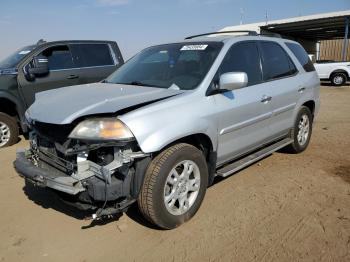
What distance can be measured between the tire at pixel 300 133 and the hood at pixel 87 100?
2534mm

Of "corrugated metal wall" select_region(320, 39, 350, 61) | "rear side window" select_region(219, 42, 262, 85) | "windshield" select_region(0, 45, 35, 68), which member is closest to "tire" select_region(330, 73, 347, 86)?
"rear side window" select_region(219, 42, 262, 85)

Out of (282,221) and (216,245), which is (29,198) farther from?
(282,221)

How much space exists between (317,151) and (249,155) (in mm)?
1989

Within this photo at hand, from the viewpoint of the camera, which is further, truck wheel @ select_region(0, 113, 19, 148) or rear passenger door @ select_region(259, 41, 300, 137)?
truck wheel @ select_region(0, 113, 19, 148)

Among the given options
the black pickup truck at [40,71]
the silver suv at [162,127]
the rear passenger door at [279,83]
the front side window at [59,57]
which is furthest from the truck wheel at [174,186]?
the front side window at [59,57]

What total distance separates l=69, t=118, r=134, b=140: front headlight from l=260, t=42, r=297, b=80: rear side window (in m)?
2.35

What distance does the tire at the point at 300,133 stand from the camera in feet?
17.5

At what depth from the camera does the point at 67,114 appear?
3008mm

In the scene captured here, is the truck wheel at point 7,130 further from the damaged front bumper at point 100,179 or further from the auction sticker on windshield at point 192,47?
the auction sticker on windshield at point 192,47

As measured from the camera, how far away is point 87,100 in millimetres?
3283

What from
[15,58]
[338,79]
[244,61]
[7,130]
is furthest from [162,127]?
[338,79]

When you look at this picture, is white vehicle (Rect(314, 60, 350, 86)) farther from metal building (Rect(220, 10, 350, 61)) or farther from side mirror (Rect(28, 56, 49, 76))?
side mirror (Rect(28, 56, 49, 76))

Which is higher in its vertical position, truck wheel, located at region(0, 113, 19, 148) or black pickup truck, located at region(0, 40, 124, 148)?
black pickup truck, located at region(0, 40, 124, 148)

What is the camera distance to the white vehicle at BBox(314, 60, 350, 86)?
17141 mm
